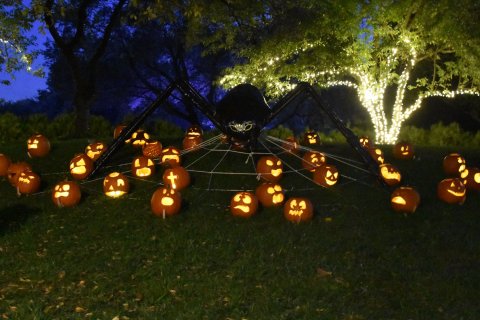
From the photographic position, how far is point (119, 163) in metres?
11.3

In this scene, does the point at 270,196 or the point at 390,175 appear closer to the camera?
the point at 270,196

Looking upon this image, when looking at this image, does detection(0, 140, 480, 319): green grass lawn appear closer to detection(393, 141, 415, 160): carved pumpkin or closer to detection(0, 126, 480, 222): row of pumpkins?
detection(0, 126, 480, 222): row of pumpkins

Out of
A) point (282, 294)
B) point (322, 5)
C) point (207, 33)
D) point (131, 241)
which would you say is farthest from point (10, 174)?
point (207, 33)

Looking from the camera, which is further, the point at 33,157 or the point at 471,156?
the point at 471,156

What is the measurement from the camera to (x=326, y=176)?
985 centimetres

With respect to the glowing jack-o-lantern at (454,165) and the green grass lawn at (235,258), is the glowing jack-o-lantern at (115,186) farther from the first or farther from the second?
the glowing jack-o-lantern at (454,165)

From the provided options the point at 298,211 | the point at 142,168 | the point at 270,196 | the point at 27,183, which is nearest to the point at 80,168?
the point at 27,183

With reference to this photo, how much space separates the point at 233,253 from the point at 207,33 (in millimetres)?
15444

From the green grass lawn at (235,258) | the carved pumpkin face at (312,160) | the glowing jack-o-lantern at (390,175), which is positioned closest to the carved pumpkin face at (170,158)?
the green grass lawn at (235,258)

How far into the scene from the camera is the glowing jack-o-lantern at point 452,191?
361 inches

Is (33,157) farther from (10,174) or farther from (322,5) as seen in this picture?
(322,5)

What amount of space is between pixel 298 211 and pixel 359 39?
29.2 feet

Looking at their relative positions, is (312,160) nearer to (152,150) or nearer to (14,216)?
(152,150)

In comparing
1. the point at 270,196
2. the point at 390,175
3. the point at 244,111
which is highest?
the point at 244,111
